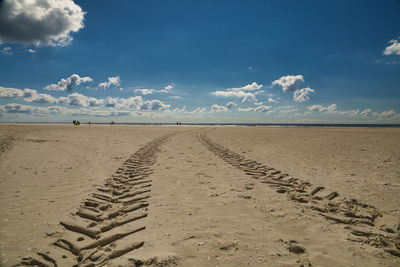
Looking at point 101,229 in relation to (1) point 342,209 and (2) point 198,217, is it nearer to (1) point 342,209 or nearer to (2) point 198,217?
(2) point 198,217

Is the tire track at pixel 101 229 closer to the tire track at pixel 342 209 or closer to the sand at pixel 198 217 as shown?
the sand at pixel 198 217

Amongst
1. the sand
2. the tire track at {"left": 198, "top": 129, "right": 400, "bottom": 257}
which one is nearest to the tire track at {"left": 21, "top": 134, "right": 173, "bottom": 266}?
the sand

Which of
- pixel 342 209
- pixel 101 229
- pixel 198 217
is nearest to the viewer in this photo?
pixel 101 229

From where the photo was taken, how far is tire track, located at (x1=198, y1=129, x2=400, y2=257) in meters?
3.30

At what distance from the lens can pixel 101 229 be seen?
3562mm

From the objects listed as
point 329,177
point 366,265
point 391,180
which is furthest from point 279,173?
point 366,265

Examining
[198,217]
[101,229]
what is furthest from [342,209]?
[101,229]

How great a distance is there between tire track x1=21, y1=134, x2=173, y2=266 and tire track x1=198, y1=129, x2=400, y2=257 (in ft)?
12.5

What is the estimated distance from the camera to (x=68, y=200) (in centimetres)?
489

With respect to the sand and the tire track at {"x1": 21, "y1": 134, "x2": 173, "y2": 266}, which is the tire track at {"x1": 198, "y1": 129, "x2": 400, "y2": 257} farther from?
the tire track at {"x1": 21, "y1": 134, "x2": 173, "y2": 266}

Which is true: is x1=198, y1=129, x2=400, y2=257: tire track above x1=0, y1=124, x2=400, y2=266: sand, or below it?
below

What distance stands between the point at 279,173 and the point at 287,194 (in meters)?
2.49

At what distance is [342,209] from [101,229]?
5.15 m

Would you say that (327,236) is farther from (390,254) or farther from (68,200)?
(68,200)
